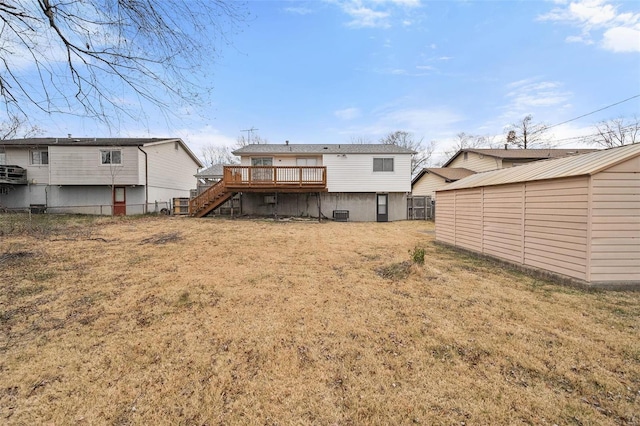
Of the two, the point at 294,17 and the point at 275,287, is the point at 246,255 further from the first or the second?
the point at 294,17

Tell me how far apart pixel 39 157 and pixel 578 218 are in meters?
27.3

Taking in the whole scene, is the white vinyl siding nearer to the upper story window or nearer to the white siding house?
the white siding house

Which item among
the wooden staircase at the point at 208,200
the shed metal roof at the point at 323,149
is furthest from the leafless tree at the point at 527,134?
the wooden staircase at the point at 208,200

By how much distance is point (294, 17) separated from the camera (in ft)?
17.8

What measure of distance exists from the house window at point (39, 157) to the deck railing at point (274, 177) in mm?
13422

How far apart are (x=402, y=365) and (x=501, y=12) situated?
10076 mm

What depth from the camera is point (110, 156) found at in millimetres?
17031

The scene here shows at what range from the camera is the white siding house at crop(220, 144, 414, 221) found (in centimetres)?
1762

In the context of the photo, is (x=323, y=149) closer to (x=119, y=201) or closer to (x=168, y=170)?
(x=168, y=170)

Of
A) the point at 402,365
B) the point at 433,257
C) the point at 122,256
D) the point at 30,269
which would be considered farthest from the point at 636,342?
the point at 30,269

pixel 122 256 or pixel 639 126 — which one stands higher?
pixel 639 126

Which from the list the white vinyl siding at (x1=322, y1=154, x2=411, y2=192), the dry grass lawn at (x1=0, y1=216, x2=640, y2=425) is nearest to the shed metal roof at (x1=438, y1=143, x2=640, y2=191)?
the dry grass lawn at (x1=0, y1=216, x2=640, y2=425)

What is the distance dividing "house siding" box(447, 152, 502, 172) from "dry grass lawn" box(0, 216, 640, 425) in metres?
17.6

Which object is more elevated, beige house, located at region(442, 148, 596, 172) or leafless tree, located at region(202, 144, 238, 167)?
leafless tree, located at region(202, 144, 238, 167)
